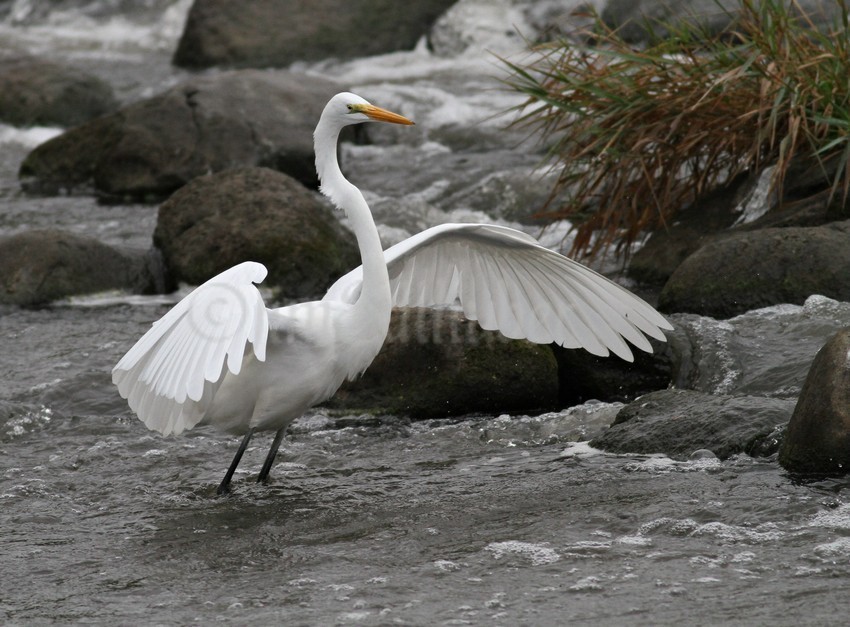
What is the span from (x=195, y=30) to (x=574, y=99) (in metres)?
8.31

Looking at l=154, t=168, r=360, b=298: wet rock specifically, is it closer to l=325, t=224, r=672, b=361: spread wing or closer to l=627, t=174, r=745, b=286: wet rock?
l=627, t=174, r=745, b=286: wet rock

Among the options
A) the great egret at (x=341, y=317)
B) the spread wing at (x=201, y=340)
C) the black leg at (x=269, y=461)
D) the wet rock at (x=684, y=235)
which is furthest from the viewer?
the wet rock at (x=684, y=235)

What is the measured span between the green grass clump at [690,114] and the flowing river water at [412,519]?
47.4 inches

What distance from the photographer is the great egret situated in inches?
168

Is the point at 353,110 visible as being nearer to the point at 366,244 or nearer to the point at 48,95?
the point at 366,244

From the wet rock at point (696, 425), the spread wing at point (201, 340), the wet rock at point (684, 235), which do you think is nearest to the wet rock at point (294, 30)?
the wet rock at point (684, 235)

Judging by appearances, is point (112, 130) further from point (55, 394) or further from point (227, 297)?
point (227, 297)

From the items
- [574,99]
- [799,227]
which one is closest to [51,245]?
[574,99]

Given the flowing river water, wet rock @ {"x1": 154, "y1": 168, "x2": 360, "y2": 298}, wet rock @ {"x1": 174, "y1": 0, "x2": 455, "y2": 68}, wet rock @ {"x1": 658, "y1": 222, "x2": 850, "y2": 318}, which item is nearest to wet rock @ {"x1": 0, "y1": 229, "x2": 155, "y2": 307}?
wet rock @ {"x1": 154, "y1": 168, "x2": 360, "y2": 298}

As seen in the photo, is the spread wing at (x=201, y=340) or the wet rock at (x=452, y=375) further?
the wet rock at (x=452, y=375)

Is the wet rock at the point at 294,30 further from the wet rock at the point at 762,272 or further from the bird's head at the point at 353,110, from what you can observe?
the bird's head at the point at 353,110

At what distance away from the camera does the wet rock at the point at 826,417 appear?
447 cm

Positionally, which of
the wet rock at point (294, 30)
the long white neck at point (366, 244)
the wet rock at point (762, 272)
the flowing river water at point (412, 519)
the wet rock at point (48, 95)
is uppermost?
the wet rock at point (294, 30)

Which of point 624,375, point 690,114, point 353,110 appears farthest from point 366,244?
point 690,114
